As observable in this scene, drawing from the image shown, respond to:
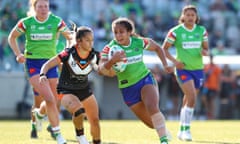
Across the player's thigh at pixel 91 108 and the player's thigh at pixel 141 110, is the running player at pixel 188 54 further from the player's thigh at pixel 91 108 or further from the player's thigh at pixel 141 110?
the player's thigh at pixel 91 108

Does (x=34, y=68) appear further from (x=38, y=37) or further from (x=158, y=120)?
(x=158, y=120)

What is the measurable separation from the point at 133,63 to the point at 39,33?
9.13 ft

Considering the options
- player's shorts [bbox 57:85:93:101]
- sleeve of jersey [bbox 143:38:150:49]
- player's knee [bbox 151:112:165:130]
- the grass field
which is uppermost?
sleeve of jersey [bbox 143:38:150:49]

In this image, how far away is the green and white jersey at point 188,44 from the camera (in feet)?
46.3

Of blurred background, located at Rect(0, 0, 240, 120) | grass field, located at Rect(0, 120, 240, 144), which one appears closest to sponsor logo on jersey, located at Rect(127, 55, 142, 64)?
grass field, located at Rect(0, 120, 240, 144)

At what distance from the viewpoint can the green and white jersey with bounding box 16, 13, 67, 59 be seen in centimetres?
1288

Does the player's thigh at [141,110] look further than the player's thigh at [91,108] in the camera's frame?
Yes

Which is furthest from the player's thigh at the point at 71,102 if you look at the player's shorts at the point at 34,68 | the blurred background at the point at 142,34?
the blurred background at the point at 142,34

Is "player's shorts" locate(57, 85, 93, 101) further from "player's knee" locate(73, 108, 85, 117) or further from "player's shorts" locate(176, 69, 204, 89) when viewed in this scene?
"player's shorts" locate(176, 69, 204, 89)

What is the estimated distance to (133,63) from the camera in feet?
35.0

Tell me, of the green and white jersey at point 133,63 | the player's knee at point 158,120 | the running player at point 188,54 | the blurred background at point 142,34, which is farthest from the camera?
the blurred background at point 142,34

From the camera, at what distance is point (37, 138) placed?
13.5 meters

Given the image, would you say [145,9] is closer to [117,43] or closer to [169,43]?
[169,43]

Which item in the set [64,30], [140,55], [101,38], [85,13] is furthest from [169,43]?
[85,13]
